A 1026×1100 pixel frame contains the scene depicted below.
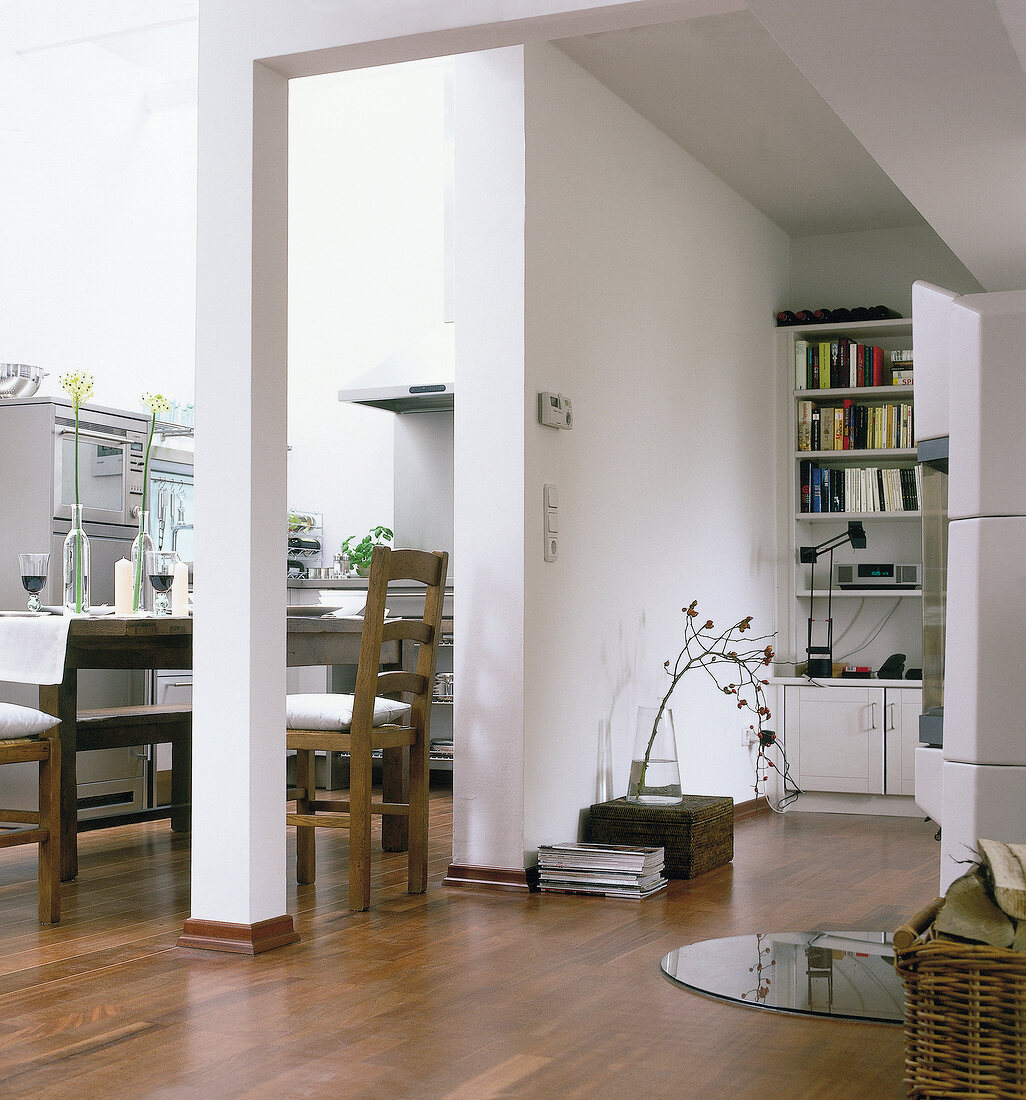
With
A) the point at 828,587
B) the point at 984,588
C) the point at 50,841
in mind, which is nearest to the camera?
the point at 984,588

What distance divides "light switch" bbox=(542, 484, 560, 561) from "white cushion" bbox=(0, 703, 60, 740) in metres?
1.52

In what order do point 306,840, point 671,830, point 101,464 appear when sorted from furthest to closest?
1. point 101,464
2. point 671,830
3. point 306,840

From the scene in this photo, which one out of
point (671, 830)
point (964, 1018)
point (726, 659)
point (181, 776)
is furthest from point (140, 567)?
point (964, 1018)

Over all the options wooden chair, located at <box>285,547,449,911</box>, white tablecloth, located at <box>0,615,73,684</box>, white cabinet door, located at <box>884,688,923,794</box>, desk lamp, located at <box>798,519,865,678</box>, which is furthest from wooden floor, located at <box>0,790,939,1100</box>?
desk lamp, located at <box>798,519,865,678</box>

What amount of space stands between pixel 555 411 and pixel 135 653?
1.53 meters

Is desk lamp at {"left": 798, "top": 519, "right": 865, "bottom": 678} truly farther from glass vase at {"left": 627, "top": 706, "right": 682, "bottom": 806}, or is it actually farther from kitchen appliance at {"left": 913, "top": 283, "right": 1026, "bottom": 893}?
kitchen appliance at {"left": 913, "top": 283, "right": 1026, "bottom": 893}

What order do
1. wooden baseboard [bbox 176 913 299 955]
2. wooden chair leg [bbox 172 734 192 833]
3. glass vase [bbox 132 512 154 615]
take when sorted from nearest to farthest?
wooden baseboard [bbox 176 913 299 955] → glass vase [bbox 132 512 154 615] → wooden chair leg [bbox 172 734 192 833]

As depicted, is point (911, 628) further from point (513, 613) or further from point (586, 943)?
point (586, 943)

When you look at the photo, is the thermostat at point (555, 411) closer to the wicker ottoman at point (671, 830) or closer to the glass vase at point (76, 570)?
the wicker ottoman at point (671, 830)

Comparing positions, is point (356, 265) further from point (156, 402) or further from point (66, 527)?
point (156, 402)

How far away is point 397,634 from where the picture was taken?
3766 mm

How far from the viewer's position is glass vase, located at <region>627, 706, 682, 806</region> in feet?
14.7

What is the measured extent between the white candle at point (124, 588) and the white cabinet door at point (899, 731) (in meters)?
3.32

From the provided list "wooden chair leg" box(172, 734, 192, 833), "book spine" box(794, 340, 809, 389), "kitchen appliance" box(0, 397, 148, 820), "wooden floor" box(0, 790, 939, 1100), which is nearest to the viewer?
"wooden floor" box(0, 790, 939, 1100)
